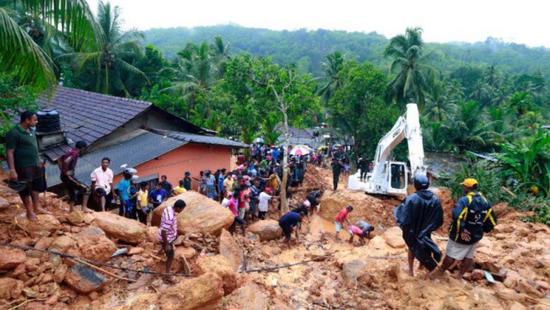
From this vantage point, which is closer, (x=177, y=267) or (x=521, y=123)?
(x=177, y=267)

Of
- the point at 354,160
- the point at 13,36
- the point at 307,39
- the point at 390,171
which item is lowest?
the point at 354,160

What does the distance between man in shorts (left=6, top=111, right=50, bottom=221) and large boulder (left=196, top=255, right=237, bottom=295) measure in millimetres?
2536

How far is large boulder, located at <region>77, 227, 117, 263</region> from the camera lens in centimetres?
525

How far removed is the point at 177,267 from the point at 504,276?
16.6 feet

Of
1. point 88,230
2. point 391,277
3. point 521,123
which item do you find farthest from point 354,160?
point 88,230

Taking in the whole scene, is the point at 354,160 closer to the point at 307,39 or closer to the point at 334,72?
the point at 334,72

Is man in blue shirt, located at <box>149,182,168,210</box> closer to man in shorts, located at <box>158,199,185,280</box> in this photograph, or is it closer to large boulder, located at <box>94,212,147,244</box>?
large boulder, located at <box>94,212,147,244</box>

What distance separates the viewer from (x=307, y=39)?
10225 centimetres

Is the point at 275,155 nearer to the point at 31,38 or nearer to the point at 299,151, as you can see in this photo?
the point at 299,151

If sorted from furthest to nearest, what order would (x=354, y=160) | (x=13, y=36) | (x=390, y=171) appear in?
(x=354, y=160)
(x=390, y=171)
(x=13, y=36)

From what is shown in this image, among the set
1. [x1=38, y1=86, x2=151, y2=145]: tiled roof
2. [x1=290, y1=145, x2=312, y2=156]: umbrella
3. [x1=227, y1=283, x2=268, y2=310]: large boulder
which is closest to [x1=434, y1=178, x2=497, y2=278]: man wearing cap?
[x1=227, y1=283, x2=268, y2=310]: large boulder

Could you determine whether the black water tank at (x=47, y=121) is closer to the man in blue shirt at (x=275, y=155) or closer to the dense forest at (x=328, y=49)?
the man in blue shirt at (x=275, y=155)

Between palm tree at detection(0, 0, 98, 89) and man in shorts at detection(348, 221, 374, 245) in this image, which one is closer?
palm tree at detection(0, 0, 98, 89)

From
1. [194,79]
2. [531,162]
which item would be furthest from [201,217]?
[194,79]
